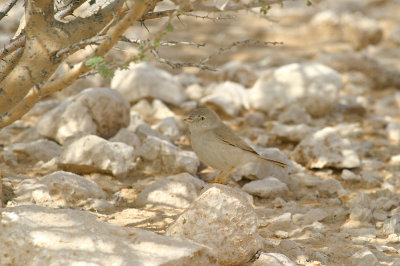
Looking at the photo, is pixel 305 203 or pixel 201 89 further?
pixel 201 89

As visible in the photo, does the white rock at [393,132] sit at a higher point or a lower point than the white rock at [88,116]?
lower

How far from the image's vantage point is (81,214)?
11.7ft

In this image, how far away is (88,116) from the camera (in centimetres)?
662

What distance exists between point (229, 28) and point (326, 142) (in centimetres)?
821

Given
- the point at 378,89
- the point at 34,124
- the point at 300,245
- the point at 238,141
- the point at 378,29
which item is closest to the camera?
the point at 300,245

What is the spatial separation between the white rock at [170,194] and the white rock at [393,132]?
12.2 feet

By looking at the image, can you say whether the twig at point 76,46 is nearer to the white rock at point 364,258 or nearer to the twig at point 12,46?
the twig at point 12,46

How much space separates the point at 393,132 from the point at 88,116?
433cm

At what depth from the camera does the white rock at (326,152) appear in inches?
254

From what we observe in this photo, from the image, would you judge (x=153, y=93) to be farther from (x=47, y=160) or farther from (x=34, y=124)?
(x=47, y=160)

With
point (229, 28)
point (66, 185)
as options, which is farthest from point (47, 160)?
point (229, 28)

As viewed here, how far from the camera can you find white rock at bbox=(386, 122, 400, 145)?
25.5 ft

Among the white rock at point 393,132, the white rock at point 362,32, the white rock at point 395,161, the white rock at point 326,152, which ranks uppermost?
the white rock at point 326,152

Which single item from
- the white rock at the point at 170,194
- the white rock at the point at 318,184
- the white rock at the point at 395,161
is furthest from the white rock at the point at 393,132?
the white rock at the point at 170,194
